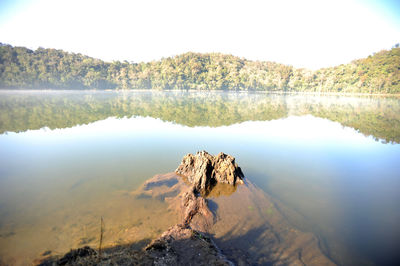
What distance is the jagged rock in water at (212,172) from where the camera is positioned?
7293 mm

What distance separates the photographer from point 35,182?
783 cm

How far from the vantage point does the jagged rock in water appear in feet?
23.9

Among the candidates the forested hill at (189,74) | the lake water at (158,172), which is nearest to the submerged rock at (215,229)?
the lake water at (158,172)

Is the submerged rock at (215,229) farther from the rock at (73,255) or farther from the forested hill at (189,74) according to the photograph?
the forested hill at (189,74)

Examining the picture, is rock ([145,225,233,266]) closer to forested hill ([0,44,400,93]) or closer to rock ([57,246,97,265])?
rock ([57,246,97,265])

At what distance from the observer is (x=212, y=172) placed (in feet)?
25.3

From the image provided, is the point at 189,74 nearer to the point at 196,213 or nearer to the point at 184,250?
the point at 196,213

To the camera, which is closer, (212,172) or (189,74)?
(212,172)

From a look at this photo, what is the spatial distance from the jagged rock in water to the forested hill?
87642mm

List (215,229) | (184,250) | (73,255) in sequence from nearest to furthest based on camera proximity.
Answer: (73,255)
(184,250)
(215,229)

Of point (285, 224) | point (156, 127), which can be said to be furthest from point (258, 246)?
point (156, 127)

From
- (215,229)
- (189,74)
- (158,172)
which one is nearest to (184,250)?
(215,229)

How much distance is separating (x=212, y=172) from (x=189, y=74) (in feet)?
311

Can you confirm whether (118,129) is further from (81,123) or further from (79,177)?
(79,177)
